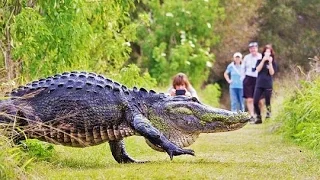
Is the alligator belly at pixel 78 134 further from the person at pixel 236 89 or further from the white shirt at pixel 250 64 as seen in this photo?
the person at pixel 236 89

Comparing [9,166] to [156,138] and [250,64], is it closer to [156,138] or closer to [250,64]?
[156,138]

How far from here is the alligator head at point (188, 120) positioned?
30.3 ft

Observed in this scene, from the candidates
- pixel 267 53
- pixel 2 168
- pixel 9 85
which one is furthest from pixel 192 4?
pixel 2 168

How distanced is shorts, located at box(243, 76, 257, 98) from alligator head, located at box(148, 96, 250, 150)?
28.5ft

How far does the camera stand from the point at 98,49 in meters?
16.0

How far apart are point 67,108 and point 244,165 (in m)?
2.11

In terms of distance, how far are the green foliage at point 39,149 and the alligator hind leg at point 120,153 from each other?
74 cm

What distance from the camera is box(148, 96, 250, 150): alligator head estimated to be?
9242 mm

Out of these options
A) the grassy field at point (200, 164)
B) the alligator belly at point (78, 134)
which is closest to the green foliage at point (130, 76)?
the grassy field at point (200, 164)

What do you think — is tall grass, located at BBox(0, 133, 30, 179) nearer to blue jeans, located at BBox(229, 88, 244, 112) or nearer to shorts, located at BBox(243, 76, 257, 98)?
shorts, located at BBox(243, 76, 257, 98)

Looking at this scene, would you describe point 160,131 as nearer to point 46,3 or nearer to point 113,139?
point 113,139

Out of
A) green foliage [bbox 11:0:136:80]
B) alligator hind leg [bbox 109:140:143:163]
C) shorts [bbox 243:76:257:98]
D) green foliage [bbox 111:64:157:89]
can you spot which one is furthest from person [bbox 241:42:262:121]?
alligator hind leg [bbox 109:140:143:163]

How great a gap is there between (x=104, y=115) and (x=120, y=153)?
27.8 inches

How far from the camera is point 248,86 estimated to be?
18.0 m
